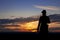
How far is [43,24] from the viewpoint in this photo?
1108 cm

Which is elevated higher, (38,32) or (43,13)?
(43,13)

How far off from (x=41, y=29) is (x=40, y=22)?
15.5 inches

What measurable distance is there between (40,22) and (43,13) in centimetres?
58

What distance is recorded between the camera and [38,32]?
36.1ft
